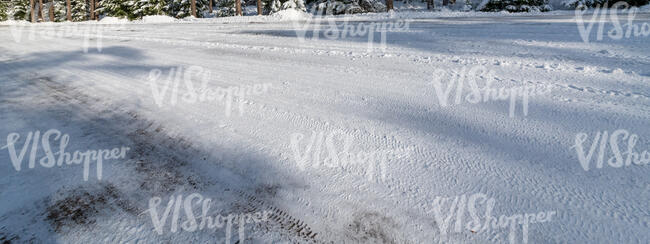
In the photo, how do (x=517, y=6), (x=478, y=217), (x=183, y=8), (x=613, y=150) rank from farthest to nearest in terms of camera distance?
(x=183, y=8) < (x=517, y=6) < (x=613, y=150) < (x=478, y=217)

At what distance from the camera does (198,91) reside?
3846 mm

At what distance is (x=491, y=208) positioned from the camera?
1.69 metres

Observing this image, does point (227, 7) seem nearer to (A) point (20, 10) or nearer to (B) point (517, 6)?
(B) point (517, 6)

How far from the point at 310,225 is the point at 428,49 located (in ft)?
16.2

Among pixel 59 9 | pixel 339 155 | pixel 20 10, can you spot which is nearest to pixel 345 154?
pixel 339 155

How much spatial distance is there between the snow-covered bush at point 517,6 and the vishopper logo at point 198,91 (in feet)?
56.0

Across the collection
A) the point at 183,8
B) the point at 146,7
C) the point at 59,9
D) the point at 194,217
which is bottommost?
the point at 194,217

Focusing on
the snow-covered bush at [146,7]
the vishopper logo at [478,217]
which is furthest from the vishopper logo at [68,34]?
the snow-covered bush at [146,7]

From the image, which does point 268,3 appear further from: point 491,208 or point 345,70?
point 491,208

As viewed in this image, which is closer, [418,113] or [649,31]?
[418,113]

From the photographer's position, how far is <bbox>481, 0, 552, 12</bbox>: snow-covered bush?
1636 centimetres

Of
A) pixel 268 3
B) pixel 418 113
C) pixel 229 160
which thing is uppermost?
pixel 268 3

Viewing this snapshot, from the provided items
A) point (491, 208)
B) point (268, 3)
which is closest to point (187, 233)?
point (491, 208)

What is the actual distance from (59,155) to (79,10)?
160ft
